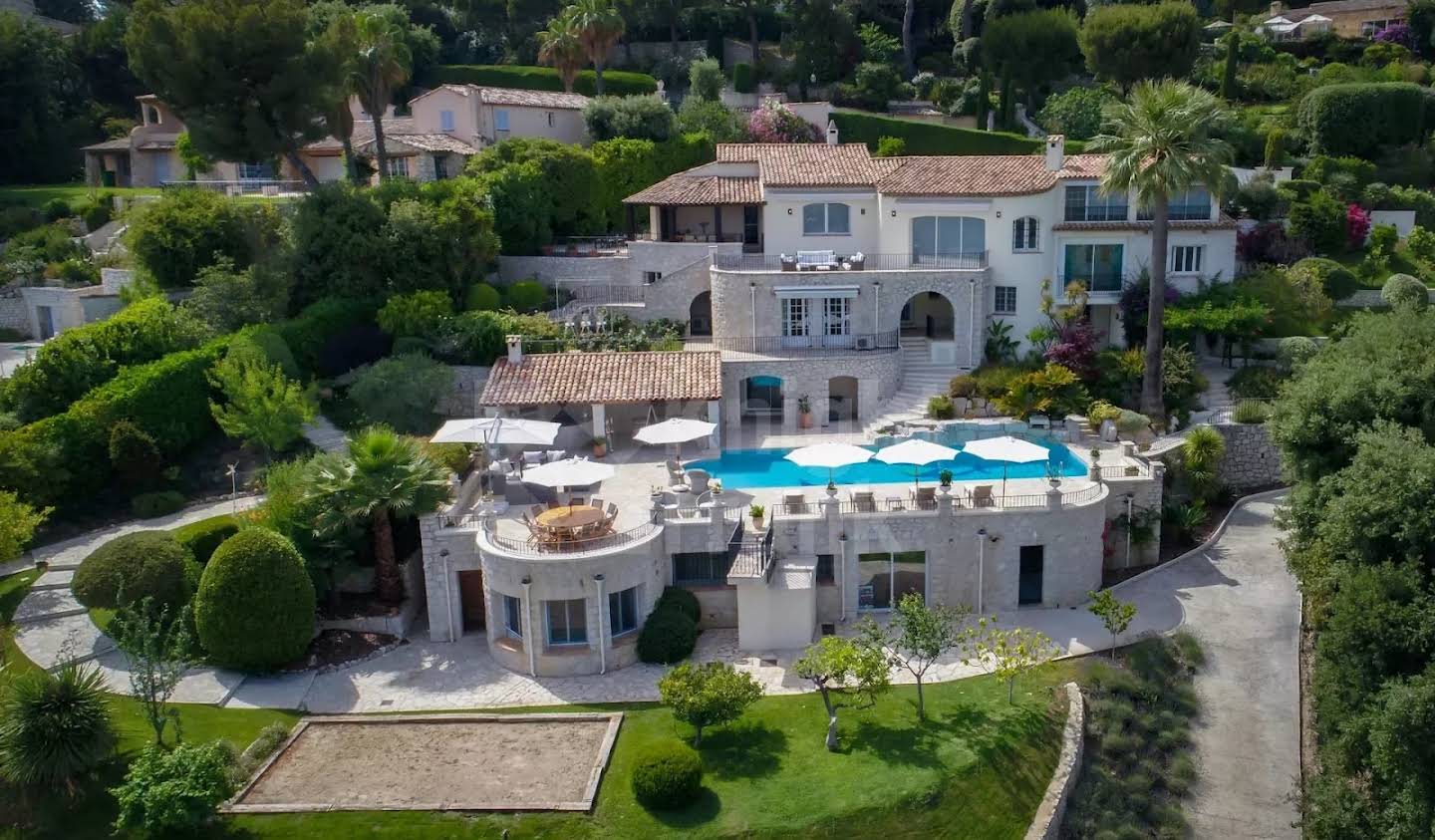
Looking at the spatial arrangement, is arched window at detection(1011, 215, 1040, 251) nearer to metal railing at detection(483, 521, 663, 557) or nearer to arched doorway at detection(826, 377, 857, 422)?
arched doorway at detection(826, 377, 857, 422)

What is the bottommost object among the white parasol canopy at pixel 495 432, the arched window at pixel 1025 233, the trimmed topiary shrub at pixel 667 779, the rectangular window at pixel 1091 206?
the trimmed topiary shrub at pixel 667 779

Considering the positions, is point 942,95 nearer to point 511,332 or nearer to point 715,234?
point 715,234

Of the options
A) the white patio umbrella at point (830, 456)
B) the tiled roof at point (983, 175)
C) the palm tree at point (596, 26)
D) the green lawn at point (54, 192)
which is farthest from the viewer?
the palm tree at point (596, 26)

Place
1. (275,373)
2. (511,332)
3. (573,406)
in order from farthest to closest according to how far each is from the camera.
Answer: (511,332) < (573,406) < (275,373)

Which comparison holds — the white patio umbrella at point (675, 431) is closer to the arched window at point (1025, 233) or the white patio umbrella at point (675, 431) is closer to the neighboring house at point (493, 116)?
the arched window at point (1025, 233)

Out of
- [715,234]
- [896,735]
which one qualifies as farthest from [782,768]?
[715,234]

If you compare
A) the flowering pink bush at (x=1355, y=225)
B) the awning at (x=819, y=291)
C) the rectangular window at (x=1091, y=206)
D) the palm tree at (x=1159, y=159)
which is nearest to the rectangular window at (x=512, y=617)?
the awning at (x=819, y=291)

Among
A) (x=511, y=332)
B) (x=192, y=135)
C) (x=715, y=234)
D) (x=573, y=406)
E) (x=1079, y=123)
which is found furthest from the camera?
(x=1079, y=123)

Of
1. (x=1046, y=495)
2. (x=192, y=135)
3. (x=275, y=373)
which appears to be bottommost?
(x=1046, y=495)
